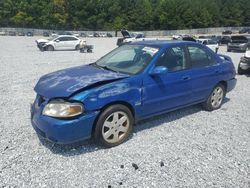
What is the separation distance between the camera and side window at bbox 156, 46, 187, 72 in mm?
4328

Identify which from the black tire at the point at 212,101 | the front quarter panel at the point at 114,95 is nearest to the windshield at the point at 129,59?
the front quarter panel at the point at 114,95

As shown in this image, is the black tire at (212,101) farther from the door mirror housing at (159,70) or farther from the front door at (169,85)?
the door mirror housing at (159,70)

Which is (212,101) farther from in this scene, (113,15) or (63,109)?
(113,15)

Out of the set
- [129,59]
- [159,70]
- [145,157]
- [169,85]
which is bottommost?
[145,157]

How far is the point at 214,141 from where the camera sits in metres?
4.13

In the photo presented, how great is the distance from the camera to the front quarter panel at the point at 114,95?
11.3ft

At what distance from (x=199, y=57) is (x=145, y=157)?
8.30ft

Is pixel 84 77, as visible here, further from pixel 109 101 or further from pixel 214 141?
pixel 214 141

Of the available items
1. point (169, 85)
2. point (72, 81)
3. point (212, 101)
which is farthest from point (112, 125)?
point (212, 101)

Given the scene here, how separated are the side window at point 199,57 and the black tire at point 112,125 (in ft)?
6.11

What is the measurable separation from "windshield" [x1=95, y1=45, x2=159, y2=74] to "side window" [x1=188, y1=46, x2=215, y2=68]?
93 cm

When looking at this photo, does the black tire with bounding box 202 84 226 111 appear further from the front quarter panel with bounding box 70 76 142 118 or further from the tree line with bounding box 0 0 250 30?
the tree line with bounding box 0 0 250 30

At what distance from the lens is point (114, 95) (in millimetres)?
3641

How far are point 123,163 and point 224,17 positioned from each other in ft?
309
